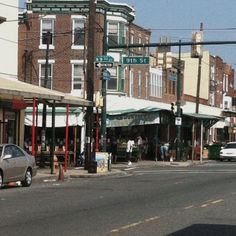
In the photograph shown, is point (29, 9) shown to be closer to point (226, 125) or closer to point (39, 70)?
point (39, 70)

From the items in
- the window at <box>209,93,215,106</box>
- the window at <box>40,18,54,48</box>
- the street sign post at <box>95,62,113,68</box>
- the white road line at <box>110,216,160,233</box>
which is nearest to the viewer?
the white road line at <box>110,216,160,233</box>

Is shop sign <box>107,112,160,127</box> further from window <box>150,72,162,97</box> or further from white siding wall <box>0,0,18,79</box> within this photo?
window <box>150,72,162,97</box>

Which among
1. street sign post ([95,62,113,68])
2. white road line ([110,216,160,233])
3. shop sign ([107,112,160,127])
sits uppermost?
street sign post ([95,62,113,68])

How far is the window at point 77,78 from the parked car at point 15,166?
2473 cm

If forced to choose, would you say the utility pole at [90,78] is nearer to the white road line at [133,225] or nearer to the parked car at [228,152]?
the white road line at [133,225]

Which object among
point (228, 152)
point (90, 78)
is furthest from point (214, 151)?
point (90, 78)

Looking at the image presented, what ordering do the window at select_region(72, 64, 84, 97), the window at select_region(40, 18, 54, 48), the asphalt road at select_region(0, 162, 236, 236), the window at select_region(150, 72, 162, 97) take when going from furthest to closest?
the window at select_region(150, 72, 162, 97) < the window at select_region(40, 18, 54, 48) < the window at select_region(72, 64, 84, 97) < the asphalt road at select_region(0, 162, 236, 236)

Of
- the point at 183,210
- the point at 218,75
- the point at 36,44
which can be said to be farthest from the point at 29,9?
the point at 218,75

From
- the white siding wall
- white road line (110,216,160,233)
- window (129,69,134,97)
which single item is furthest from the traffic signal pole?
window (129,69,134,97)

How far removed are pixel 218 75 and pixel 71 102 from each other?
56.1 m

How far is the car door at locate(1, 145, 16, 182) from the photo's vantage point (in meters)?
20.4

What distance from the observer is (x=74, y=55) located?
47.3m

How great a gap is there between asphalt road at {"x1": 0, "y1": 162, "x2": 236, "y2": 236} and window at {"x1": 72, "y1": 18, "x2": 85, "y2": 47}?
86.3ft

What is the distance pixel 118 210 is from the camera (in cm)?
1442
